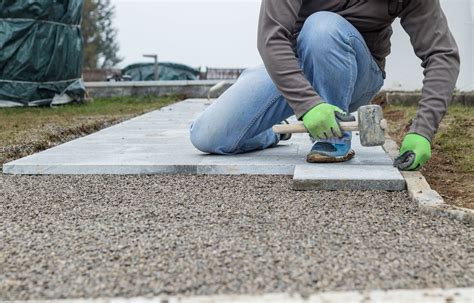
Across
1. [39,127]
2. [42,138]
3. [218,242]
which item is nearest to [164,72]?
[39,127]

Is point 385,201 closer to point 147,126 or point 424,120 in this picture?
point 424,120

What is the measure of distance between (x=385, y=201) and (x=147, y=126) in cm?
271

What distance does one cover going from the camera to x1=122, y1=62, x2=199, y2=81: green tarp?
15246 millimetres

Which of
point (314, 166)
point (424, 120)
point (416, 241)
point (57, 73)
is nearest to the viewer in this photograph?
point (416, 241)

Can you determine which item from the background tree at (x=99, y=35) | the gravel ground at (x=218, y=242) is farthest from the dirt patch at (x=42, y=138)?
the background tree at (x=99, y=35)

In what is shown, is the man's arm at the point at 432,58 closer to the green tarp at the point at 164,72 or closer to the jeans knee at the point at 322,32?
the jeans knee at the point at 322,32

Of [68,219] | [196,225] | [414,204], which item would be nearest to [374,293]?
[196,225]

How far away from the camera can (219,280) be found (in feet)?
4.18

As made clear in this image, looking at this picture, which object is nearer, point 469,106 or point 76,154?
point 76,154

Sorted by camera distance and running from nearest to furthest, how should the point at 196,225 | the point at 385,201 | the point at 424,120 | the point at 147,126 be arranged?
the point at 196,225
the point at 385,201
the point at 424,120
the point at 147,126

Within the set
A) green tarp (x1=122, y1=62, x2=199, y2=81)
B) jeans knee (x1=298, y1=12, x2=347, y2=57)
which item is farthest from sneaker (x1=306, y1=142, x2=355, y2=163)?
green tarp (x1=122, y1=62, x2=199, y2=81)

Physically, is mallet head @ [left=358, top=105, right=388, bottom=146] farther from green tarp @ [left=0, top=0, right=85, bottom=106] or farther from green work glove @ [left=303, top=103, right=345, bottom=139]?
green tarp @ [left=0, top=0, right=85, bottom=106]

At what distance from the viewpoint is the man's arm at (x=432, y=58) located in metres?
2.26

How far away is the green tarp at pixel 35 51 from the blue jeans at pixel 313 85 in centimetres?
475
